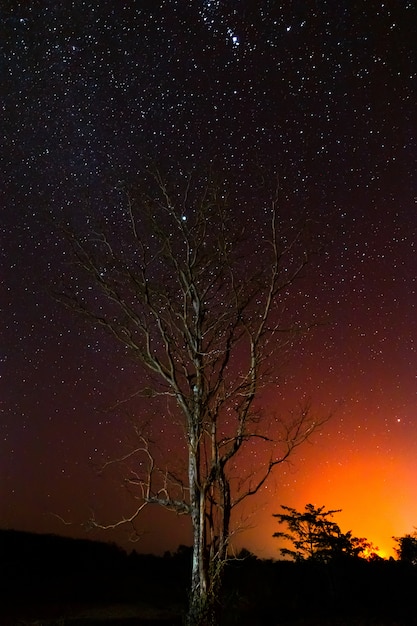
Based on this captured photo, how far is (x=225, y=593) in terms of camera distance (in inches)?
625

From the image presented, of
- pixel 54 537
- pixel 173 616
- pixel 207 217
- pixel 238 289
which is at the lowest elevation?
pixel 173 616

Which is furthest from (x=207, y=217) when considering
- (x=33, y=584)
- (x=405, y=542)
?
(x=33, y=584)

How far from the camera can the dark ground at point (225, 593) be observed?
15.5 meters

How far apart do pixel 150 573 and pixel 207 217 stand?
22.0m

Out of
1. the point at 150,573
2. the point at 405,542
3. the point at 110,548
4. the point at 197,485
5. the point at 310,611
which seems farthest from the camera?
the point at 110,548

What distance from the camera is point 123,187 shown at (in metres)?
10.7

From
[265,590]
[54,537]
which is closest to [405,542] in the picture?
[265,590]

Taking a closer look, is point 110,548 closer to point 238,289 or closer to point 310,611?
point 310,611

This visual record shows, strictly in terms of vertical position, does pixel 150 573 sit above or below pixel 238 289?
below

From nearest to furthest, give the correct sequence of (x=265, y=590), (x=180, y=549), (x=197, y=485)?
(x=197, y=485) < (x=265, y=590) < (x=180, y=549)

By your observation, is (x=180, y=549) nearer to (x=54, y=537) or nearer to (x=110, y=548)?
(x=110, y=548)

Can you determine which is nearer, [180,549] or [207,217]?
[207,217]

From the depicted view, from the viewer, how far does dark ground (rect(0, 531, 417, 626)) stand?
15453mm

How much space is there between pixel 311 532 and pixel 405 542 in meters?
3.98
